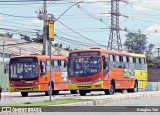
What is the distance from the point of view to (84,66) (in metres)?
Result: 33.6

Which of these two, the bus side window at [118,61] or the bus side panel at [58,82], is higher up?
the bus side window at [118,61]

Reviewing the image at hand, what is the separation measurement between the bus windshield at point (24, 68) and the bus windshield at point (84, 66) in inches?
112

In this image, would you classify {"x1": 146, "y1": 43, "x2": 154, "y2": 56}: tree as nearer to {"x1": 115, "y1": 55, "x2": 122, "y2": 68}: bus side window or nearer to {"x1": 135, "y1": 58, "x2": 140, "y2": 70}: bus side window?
{"x1": 135, "y1": 58, "x2": 140, "y2": 70}: bus side window

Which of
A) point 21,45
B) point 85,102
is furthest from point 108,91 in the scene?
point 21,45

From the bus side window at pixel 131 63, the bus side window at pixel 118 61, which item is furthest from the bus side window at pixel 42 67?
the bus side window at pixel 131 63

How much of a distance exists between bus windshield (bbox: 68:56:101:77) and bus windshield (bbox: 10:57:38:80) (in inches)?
112

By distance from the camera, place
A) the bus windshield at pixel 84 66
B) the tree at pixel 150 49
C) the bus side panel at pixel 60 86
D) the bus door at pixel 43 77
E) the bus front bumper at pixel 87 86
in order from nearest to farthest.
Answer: the bus front bumper at pixel 87 86 < the bus windshield at pixel 84 66 < the bus door at pixel 43 77 < the bus side panel at pixel 60 86 < the tree at pixel 150 49

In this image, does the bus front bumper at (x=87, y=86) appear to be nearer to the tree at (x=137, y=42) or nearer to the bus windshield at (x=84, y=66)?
the bus windshield at (x=84, y=66)

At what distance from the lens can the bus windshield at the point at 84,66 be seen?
1315 inches

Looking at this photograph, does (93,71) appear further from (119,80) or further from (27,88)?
(27,88)

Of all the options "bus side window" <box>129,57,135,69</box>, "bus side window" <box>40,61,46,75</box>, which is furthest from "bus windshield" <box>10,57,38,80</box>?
"bus side window" <box>129,57,135,69</box>

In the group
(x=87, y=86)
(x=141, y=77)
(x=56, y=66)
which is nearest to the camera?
(x=87, y=86)

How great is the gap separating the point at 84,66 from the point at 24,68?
15.2 feet

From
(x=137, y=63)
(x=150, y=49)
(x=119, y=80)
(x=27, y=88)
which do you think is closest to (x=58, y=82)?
(x=27, y=88)
